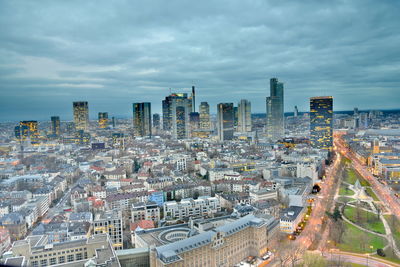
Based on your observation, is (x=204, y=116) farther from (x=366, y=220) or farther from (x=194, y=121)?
(x=366, y=220)

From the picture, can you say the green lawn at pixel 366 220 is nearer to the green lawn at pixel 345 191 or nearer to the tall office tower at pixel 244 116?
the green lawn at pixel 345 191

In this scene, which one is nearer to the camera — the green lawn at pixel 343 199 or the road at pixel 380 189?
the road at pixel 380 189

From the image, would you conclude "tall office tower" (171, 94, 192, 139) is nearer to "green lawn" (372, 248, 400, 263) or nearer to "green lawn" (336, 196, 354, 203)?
"green lawn" (336, 196, 354, 203)

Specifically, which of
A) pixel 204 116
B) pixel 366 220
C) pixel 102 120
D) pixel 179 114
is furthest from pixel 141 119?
pixel 366 220

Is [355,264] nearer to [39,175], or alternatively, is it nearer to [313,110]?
[39,175]

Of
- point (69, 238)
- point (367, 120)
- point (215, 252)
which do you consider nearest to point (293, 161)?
point (215, 252)

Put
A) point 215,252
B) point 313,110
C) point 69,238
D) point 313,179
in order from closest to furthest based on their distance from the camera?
1. point 215,252
2. point 69,238
3. point 313,179
4. point 313,110

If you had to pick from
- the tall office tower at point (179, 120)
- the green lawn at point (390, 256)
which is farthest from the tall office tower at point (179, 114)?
the green lawn at point (390, 256)
